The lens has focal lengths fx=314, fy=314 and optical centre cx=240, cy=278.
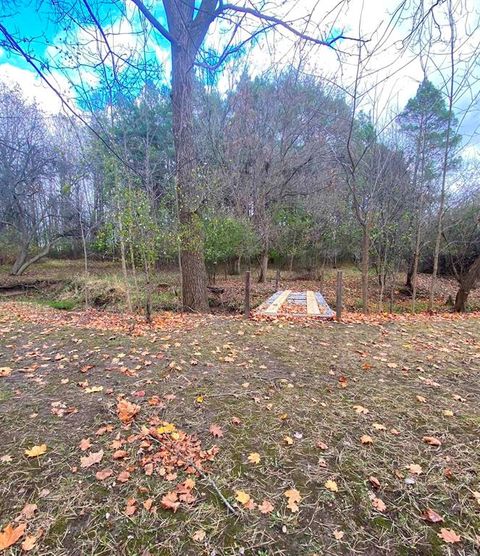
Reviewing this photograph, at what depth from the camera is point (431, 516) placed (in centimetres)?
155

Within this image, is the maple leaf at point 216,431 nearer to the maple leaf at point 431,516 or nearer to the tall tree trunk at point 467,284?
the maple leaf at point 431,516

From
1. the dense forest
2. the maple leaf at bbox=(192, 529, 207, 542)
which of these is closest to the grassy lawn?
the maple leaf at bbox=(192, 529, 207, 542)

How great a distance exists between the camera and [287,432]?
2186mm

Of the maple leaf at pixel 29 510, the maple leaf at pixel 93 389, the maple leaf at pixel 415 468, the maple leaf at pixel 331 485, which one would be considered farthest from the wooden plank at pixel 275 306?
the maple leaf at pixel 29 510

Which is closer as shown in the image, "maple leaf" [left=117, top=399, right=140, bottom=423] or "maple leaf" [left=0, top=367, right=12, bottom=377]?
"maple leaf" [left=117, top=399, right=140, bottom=423]

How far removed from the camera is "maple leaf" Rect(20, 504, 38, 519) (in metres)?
1.52

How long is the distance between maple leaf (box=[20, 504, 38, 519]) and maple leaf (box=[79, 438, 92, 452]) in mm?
408

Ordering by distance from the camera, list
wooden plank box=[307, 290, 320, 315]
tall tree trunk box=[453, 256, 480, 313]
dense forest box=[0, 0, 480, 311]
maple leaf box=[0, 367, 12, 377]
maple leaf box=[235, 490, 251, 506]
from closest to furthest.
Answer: maple leaf box=[235, 490, 251, 506], maple leaf box=[0, 367, 12, 377], wooden plank box=[307, 290, 320, 315], dense forest box=[0, 0, 480, 311], tall tree trunk box=[453, 256, 480, 313]

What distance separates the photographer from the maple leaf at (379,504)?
1603 millimetres

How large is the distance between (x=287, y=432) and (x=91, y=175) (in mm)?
15124

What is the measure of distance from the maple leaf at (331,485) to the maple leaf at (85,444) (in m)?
1.46

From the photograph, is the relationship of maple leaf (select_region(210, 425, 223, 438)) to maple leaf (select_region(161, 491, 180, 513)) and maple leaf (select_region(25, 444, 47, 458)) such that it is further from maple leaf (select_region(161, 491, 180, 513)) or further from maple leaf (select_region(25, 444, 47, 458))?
maple leaf (select_region(25, 444, 47, 458))

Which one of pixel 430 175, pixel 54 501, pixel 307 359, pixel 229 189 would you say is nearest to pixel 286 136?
pixel 229 189

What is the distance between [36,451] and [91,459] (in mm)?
364
